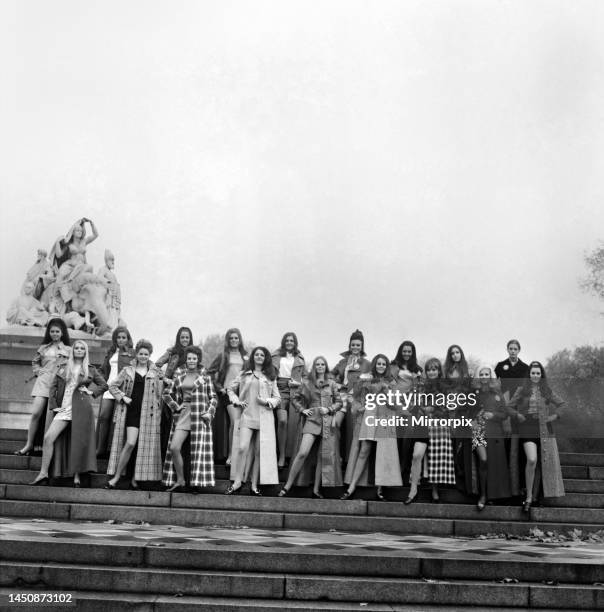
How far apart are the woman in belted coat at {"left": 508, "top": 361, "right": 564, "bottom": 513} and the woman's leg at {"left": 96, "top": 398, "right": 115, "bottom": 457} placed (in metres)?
5.45

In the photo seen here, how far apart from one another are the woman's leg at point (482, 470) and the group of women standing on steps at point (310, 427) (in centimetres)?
2

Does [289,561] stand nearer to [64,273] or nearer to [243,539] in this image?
[243,539]

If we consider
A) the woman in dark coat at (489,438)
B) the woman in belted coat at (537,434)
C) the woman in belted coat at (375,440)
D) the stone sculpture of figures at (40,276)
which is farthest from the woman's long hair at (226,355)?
the stone sculpture of figures at (40,276)

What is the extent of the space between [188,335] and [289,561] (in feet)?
17.0

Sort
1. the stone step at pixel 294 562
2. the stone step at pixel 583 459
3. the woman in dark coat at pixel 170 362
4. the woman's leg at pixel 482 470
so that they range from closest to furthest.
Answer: the stone step at pixel 294 562 → the woman's leg at pixel 482 470 → the woman in dark coat at pixel 170 362 → the stone step at pixel 583 459

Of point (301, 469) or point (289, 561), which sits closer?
point (289, 561)

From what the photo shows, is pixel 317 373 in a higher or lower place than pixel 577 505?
higher

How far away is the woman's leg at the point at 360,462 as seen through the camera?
37.3 feet

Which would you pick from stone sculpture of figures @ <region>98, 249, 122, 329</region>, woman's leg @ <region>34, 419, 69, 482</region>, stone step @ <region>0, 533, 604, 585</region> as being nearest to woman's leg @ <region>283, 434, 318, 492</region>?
woman's leg @ <region>34, 419, 69, 482</region>

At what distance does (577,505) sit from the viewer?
37.5ft

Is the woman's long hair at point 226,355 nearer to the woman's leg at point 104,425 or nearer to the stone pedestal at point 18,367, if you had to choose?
the woman's leg at point 104,425

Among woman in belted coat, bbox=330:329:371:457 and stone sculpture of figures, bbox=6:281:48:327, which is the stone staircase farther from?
stone sculpture of figures, bbox=6:281:48:327

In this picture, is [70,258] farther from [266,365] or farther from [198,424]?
[198,424]

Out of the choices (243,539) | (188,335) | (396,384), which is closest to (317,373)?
(396,384)
